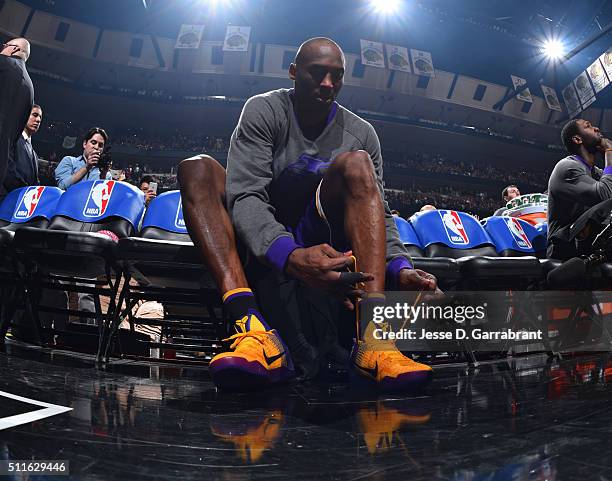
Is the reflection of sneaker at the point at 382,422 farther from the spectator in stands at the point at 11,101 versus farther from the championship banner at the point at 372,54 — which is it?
the championship banner at the point at 372,54

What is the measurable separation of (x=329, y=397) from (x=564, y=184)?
180cm

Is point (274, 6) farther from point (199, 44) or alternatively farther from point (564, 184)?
point (564, 184)

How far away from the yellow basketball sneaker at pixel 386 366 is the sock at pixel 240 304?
203 mm

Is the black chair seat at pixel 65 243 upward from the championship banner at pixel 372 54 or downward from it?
downward

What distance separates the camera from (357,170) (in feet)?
3.41

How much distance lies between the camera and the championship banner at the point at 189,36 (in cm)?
1166

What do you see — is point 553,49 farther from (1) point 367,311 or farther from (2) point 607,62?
(1) point 367,311

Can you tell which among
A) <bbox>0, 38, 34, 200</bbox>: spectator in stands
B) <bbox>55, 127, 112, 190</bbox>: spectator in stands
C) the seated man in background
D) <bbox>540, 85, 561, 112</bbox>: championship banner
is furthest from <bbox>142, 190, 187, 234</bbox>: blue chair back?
<bbox>540, 85, 561, 112</bbox>: championship banner

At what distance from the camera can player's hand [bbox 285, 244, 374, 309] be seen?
859 mm

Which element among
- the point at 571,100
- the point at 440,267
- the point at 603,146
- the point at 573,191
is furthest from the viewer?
the point at 571,100

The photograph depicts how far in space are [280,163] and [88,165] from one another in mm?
2069

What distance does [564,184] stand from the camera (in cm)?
220

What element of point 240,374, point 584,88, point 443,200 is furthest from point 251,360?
point 584,88

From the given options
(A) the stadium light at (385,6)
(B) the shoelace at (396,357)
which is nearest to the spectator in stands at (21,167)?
(B) the shoelace at (396,357)
